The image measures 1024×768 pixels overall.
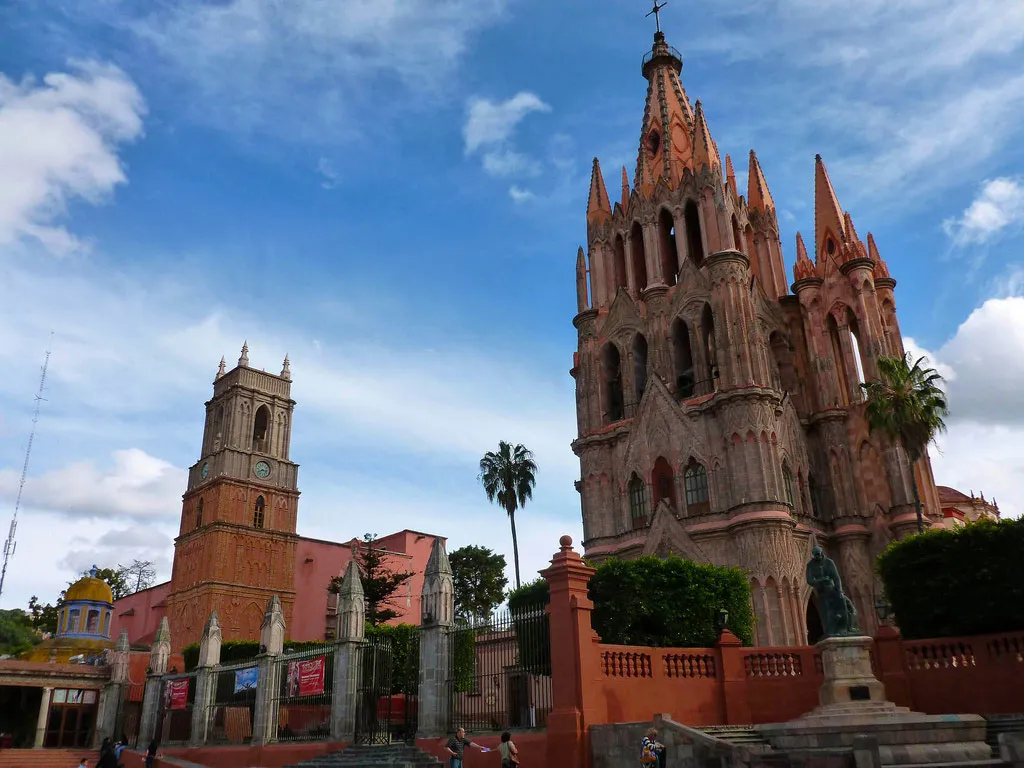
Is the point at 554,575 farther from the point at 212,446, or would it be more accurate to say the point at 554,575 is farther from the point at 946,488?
the point at 946,488

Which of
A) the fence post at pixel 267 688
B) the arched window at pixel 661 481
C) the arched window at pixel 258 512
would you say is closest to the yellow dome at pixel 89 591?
the arched window at pixel 258 512

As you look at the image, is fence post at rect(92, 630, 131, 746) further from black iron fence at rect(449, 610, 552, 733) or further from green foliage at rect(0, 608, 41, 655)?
green foliage at rect(0, 608, 41, 655)

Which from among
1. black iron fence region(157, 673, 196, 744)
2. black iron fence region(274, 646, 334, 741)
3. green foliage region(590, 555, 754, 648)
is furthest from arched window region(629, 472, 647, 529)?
black iron fence region(157, 673, 196, 744)

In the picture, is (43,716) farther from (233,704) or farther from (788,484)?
(788,484)

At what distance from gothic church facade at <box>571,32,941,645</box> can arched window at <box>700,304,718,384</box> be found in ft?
0.26

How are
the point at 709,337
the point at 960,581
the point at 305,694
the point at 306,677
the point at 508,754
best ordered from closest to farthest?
the point at 508,754 < the point at 960,581 < the point at 305,694 < the point at 306,677 < the point at 709,337

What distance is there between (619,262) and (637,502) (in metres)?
12.4

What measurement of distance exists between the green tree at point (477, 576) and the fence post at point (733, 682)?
38.6 m

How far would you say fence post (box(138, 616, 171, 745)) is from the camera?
28.2 metres

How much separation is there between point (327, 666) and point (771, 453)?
18.5 meters

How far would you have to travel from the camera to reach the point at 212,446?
5512 centimetres

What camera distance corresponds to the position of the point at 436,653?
17703 mm

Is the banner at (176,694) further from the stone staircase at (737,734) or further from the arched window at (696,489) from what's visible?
the arched window at (696,489)

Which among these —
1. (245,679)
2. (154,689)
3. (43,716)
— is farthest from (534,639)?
(43,716)
